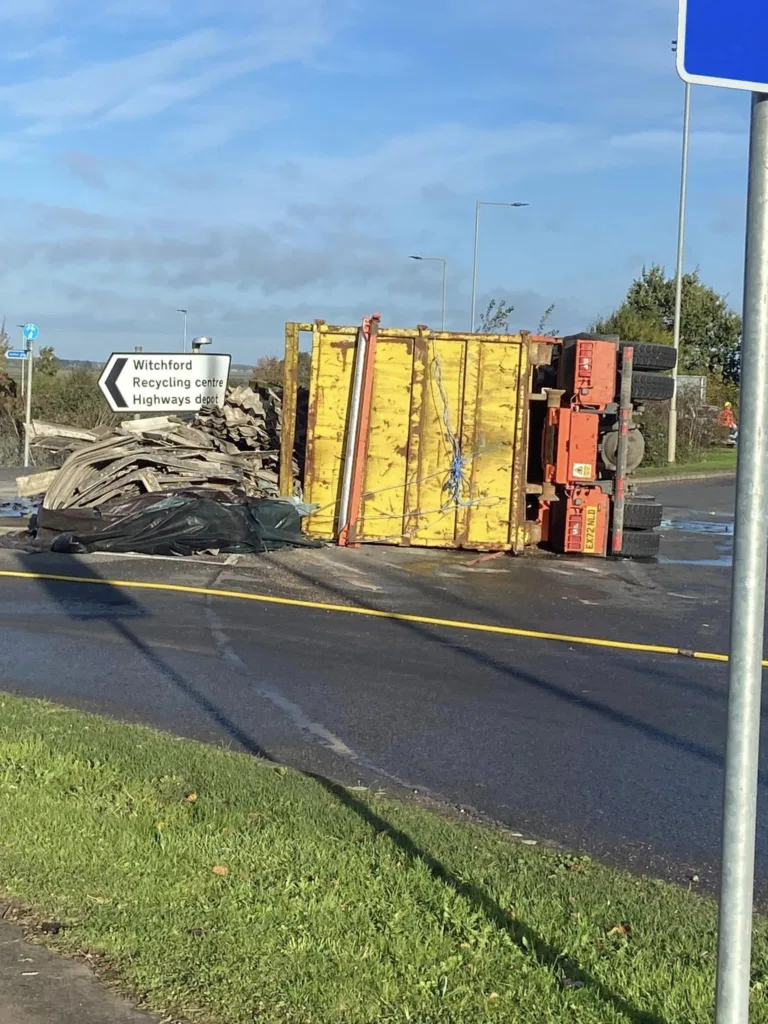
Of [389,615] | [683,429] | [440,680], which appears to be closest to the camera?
[440,680]

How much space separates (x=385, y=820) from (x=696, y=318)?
51.5m

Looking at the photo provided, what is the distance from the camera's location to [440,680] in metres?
8.33

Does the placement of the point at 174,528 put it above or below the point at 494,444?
below

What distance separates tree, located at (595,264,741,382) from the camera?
5341 centimetres

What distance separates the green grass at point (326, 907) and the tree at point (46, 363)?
3422 cm

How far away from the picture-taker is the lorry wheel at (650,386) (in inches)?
575

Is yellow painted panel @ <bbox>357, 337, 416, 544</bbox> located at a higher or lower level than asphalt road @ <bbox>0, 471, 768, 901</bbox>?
higher

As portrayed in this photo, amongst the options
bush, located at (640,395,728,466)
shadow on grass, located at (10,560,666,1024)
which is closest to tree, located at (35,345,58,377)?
bush, located at (640,395,728,466)

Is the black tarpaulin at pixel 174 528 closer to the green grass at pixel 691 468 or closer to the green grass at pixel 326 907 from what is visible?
the green grass at pixel 326 907

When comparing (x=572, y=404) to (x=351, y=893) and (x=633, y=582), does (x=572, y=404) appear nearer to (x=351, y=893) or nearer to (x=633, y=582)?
(x=633, y=582)

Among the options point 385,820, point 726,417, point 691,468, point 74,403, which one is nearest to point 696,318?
point 726,417

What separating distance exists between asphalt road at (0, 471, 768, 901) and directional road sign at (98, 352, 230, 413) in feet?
11.0

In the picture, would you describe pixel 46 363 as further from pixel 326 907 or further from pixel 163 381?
pixel 326 907

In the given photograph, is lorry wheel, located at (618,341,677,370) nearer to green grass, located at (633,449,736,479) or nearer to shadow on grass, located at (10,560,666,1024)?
shadow on grass, located at (10,560,666,1024)
